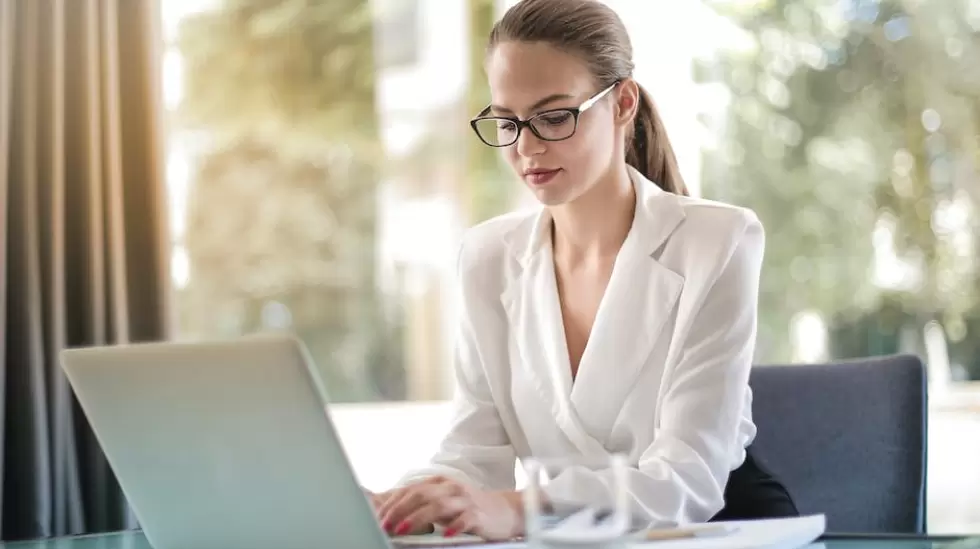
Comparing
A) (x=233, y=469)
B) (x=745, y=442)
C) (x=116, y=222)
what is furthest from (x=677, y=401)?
(x=116, y=222)

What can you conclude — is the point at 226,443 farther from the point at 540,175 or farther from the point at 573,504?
the point at 540,175

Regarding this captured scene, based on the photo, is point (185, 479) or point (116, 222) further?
point (116, 222)

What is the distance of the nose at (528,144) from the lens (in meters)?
1.61

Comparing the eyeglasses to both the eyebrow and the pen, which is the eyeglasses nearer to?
the eyebrow

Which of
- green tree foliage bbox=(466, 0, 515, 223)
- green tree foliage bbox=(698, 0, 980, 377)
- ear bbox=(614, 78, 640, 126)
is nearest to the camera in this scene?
ear bbox=(614, 78, 640, 126)

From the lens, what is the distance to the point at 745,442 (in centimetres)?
161

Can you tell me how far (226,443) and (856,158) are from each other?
7.07 feet

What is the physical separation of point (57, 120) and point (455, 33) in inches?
37.5

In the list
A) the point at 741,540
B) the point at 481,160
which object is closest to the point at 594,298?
the point at 741,540

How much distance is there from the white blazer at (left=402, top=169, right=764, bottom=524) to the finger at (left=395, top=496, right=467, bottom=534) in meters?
0.27

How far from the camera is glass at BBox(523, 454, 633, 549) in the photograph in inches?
33.5

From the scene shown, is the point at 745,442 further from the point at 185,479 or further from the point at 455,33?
the point at 455,33

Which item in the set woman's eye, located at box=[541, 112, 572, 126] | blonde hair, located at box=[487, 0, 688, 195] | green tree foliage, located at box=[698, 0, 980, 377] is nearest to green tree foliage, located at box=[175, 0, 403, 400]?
green tree foliage, located at box=[698, 0, 980, 377]

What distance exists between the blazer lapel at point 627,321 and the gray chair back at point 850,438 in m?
0.22
